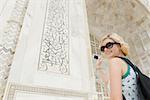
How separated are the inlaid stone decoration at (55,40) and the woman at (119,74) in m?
0.71

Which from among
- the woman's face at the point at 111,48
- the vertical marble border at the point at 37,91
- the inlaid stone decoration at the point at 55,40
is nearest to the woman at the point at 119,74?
the woman's face at the point at 111,48

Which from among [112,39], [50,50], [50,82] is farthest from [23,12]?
[112,39]

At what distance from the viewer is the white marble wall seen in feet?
4.09

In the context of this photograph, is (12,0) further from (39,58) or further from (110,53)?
Answer: (110,53)

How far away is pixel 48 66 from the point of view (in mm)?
1404

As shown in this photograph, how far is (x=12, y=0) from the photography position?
1748 mm

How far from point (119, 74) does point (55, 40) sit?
104 cm

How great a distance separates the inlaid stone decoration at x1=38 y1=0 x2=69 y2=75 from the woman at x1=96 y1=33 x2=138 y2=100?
0.71m

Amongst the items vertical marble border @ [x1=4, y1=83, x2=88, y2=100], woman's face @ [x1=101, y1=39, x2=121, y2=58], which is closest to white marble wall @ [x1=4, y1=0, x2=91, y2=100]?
vertical marble border @ [x1=4, y1=83, x2=88, y2=100]

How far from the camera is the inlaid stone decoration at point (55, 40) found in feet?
4.69

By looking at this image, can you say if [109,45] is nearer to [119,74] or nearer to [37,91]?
[119,74]

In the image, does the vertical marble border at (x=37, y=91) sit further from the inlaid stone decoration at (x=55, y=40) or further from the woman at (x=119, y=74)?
the woman at (x=119, y=74)

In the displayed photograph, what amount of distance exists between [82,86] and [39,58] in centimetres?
39

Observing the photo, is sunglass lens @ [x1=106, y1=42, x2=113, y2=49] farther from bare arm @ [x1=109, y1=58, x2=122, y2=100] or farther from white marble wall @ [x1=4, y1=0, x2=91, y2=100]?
white marble wall @ [x1=4, y1=0, x2=91, y2=100]
